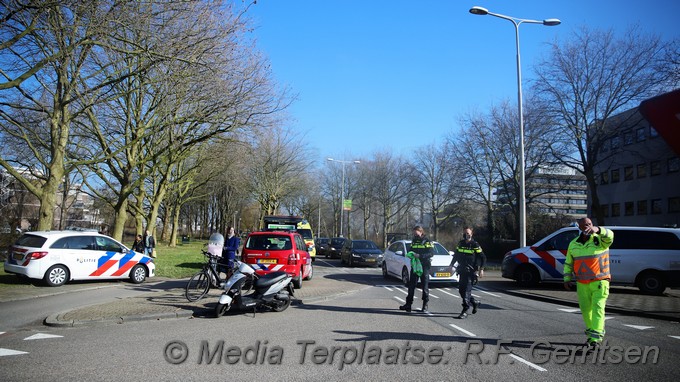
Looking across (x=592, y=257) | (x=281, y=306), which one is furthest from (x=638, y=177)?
(x=281, y=306)

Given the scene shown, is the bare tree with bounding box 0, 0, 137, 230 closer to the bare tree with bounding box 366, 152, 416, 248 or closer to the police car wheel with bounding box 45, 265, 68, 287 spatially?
the police car wheel with bounding box 45, 265, 68, 287

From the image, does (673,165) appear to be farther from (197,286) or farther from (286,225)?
(197,286)

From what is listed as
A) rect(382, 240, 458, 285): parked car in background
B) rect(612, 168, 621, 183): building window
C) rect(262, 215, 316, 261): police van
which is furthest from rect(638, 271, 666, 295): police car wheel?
rect(612, 168, 621, 183): building window

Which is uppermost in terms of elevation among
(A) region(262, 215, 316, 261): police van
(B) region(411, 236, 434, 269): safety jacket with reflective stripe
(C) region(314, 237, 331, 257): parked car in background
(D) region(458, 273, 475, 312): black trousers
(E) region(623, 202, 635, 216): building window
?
(E) region(623, 202, 635, 216): building window

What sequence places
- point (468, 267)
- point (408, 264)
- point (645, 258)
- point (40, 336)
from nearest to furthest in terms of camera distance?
1. point (40, 336)
2. point (468, 267)
3. point (645, 258)
4. point (408, 264)

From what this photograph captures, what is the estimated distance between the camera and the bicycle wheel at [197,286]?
10534 mm

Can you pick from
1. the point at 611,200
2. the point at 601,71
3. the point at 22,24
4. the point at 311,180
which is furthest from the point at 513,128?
the point at 22,24

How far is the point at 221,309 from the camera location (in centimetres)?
901

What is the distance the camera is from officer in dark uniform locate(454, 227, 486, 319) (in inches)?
360

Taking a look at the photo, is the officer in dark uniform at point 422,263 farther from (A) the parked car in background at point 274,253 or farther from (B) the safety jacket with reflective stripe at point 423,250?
(A) the parked car in background at point 274,253

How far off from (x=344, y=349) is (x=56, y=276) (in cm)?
1050

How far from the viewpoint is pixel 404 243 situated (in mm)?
16391

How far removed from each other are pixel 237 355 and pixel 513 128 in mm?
33217

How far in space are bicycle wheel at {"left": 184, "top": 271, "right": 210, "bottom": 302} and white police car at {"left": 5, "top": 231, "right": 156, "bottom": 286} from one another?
492 centimetres
